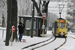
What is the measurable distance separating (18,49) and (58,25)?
58.4ft

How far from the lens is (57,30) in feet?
94.6

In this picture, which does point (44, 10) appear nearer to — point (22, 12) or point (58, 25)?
point (58, 25)

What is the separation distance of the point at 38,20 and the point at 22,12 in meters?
24.3

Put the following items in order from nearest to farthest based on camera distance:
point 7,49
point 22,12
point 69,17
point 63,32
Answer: point 7,49
point 63,32
point 22,12
point 69,17

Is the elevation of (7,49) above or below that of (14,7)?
below

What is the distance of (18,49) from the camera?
1164 centimetres

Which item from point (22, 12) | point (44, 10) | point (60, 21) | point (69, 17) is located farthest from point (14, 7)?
point (69, 17)

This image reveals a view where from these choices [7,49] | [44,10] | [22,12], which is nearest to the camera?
[7,49]

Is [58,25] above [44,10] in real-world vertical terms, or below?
below

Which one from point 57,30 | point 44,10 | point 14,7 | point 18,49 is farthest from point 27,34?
point 18,49

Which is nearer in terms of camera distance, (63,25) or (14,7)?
(14,7)

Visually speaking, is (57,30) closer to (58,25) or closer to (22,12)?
(58,25)

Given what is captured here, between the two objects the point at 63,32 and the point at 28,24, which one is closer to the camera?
the point at 28,24

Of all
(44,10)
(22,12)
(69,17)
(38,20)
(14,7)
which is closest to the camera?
(14,7)
